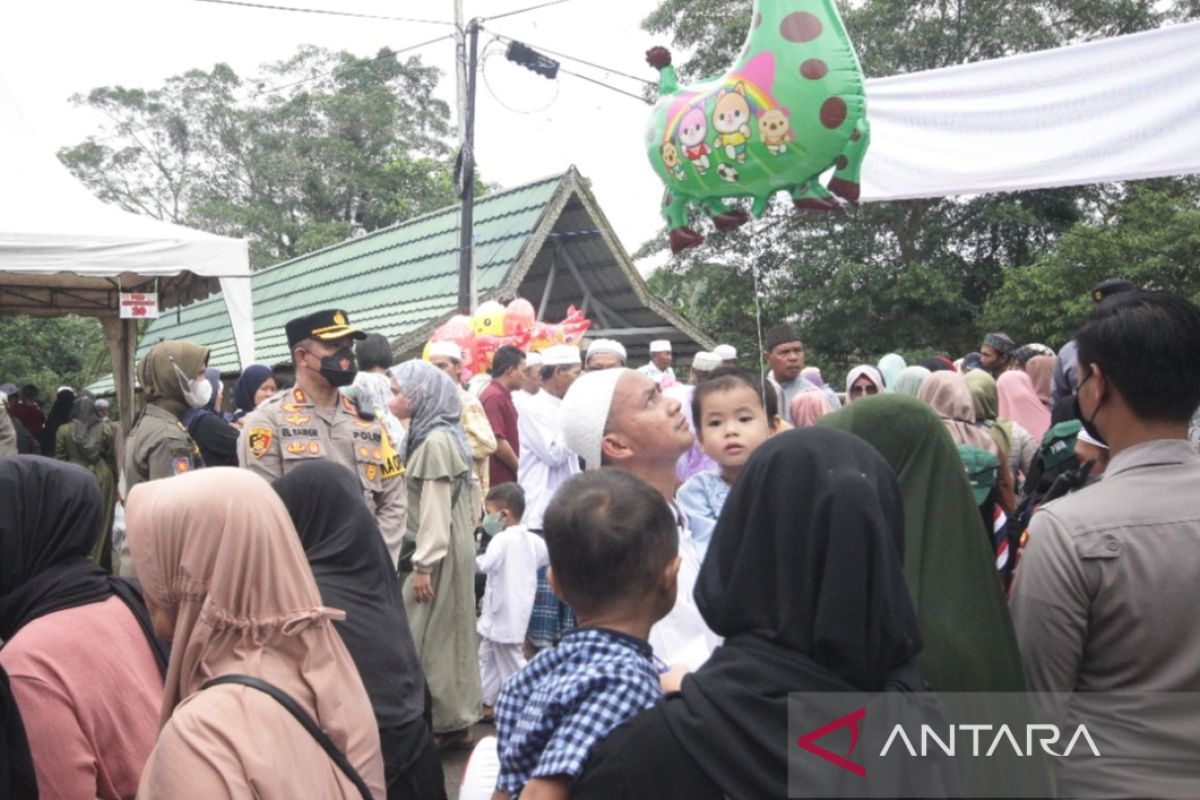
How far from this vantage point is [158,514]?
213cm

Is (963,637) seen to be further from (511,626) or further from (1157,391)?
(511,626)

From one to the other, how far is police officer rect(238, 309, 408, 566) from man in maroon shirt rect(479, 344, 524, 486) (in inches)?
87.8

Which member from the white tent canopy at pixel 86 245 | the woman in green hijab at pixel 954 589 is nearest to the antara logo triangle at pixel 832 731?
the woman in green hijab at pixel 954 589

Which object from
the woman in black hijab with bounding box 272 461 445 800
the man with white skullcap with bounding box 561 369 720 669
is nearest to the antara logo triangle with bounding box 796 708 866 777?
the man with white skullcap with bounding box 561 369 720 669

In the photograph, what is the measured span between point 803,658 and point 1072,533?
2.47 feet

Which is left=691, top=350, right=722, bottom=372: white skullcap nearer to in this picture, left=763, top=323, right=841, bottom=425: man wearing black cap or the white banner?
left=763, top=323, right=841, bottom=425: man wearing black cap

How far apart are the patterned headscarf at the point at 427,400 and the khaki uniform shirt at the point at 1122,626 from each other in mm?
3617

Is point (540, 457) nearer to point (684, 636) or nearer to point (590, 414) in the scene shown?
point (590, 414)

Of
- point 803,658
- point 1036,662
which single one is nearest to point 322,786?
point 803,658

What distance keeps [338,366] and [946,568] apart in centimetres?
325

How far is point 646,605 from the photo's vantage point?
6.14 feet

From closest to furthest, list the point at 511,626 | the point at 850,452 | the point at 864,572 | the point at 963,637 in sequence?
the point at 864,572, the point at 850,452, the point at 963,637, the point at 511,626

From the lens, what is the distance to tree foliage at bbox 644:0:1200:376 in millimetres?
16219

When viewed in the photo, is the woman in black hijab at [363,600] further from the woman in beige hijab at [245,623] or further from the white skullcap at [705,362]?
the white skullcap at [705,362]
